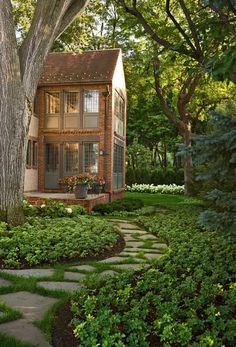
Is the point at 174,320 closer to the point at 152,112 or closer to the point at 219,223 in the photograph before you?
the point at 219,223

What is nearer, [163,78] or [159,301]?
[159,301]

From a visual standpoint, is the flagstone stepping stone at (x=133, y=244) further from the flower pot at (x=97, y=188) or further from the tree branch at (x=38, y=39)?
the flower pot at (x=97, y=188)

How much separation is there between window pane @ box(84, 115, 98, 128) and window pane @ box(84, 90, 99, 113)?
32cm

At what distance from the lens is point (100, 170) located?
18703 millimetres

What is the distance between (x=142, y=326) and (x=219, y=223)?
138cm

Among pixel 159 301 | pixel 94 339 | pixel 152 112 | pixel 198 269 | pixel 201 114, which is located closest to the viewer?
pixel 94 339

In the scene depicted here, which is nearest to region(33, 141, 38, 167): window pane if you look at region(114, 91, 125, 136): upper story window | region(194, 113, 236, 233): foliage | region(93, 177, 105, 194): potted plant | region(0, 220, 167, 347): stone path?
region(93, 177, 105, 194): potted plant

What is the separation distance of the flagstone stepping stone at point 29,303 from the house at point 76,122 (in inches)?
541

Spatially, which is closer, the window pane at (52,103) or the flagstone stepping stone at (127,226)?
the flagstone stepping stone at (127,226)

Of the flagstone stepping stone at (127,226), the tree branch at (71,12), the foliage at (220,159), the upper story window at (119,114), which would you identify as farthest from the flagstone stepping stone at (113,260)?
the upper story window at (119,114)

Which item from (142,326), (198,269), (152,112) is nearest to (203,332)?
(142,326)

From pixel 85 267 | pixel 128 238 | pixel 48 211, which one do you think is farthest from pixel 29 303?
pixel 48 211

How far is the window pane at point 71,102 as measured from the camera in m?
19.6

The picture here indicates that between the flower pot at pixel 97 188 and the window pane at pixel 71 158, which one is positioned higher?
the window pane at pixel 71 158
